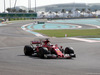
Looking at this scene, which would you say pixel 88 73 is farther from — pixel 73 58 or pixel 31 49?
pixel 31 49

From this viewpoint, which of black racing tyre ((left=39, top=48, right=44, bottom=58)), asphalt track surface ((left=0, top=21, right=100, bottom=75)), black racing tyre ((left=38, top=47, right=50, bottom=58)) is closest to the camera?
asphalt track surface ((left=0, top=21, right=100, bottom=75))

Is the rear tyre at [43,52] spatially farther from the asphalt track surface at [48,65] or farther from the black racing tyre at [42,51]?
the asphalt track surface at [48,65]

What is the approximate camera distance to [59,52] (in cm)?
1977

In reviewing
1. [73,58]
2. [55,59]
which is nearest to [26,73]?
[55,59]

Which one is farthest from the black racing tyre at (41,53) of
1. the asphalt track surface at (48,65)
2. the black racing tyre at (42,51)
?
the asphalt track surface at (48,65)

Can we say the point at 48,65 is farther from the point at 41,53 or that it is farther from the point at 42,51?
the point at 41,53

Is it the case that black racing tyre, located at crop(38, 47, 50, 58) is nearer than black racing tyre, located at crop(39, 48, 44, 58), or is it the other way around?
black racing tyre, located at crop(38, 47, 50, 58)

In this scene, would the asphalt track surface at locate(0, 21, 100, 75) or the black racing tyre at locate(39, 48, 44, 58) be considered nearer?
the asphalt track surface at locate(0, 21, 100, 75)

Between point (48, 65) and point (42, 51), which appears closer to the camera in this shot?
point (48, 65)

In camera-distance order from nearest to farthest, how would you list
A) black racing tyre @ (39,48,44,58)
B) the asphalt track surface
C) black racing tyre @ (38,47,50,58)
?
the asphalt track surface, black racing tyre @ (38,47,50,58), black racing tyre @ (39,48,44,58)

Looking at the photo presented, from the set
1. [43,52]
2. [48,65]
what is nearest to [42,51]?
[43,52]

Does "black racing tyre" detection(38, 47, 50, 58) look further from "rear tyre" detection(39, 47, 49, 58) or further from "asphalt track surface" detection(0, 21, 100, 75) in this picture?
"asphalt track surface" detection(0, 21, 100, 75)

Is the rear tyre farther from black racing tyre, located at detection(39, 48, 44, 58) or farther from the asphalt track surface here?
the asphalt track surface

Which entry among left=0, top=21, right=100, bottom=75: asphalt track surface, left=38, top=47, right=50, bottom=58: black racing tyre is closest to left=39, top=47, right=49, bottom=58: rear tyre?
left=38, top=47, right=50, bottom=58: black racing tyre
